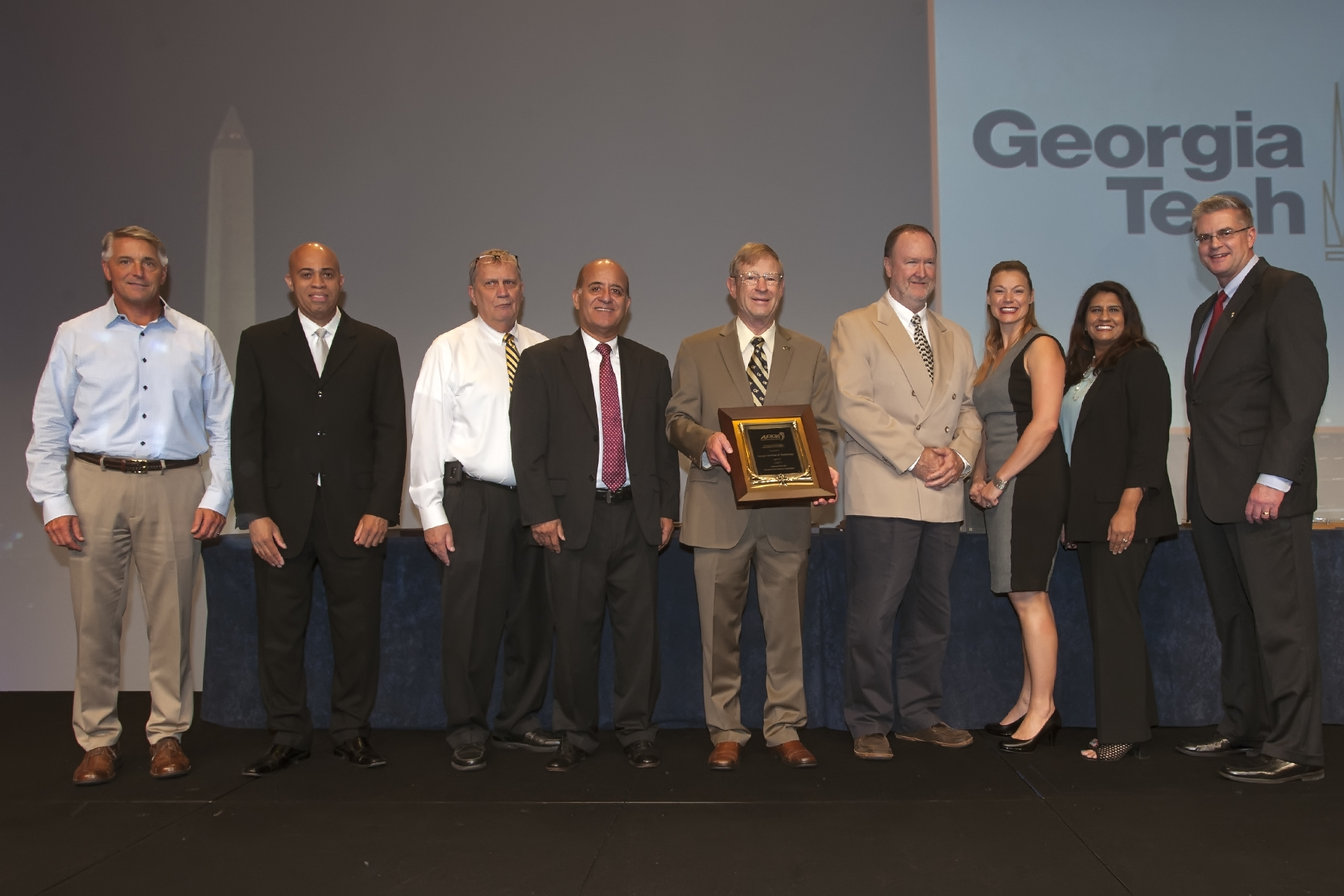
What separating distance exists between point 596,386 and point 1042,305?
2890 millimetres

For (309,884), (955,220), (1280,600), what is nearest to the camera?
(309,884)

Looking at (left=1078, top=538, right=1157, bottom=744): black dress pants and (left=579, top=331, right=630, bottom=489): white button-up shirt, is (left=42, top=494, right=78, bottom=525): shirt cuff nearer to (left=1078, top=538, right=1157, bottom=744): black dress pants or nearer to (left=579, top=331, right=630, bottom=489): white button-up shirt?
(left=579, top=331, right=630, bottom=489): white button-up shirt

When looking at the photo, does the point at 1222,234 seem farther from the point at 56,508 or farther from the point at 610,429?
the point at 56,508

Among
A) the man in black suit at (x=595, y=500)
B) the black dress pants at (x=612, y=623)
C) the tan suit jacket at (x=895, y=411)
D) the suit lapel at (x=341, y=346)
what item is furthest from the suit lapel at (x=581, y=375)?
the tan suit jacket at (x=895, y=411)

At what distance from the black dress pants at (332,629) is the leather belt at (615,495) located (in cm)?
90

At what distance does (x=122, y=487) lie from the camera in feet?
10.6

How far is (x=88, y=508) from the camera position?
321cm

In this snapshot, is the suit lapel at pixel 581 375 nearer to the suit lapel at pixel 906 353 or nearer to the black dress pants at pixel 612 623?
the black dress pants at pixel 612 623

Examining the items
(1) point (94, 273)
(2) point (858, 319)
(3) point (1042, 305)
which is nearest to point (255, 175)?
(1) point (94, 273)

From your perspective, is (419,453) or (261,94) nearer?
(419,453)

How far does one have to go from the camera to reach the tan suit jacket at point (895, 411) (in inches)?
128

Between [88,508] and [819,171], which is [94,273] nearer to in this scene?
[88,508]

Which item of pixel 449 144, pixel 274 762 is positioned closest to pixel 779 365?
pixel 274 762

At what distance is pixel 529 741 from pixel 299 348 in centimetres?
174
